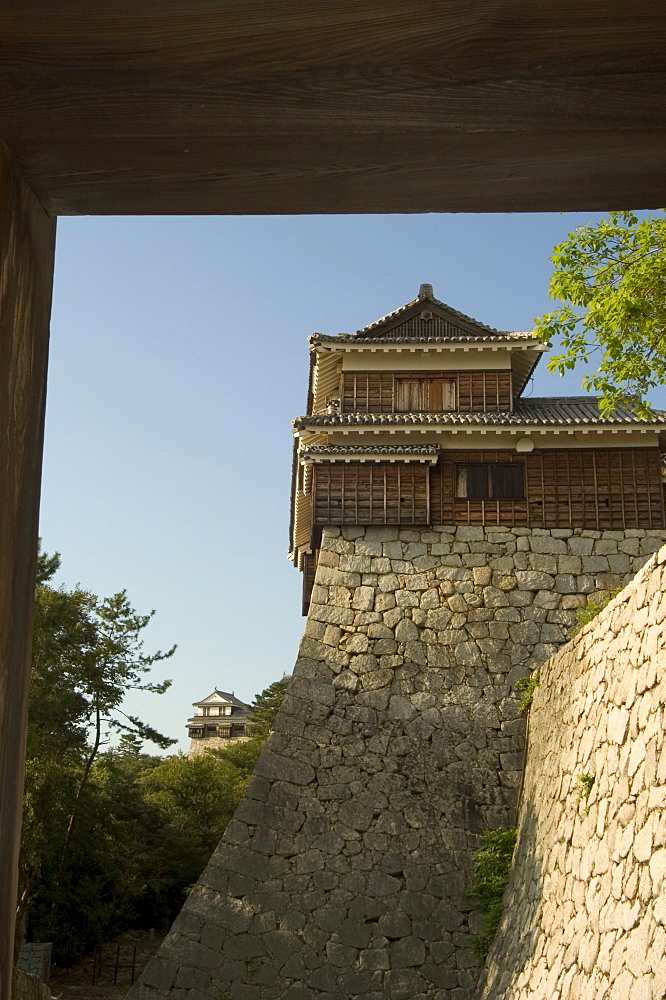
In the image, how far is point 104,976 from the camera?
20.2m

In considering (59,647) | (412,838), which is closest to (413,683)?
(412,838)

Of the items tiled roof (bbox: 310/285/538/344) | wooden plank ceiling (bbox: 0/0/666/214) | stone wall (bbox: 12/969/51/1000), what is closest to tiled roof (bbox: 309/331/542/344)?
tiled roof (bbox: 310/285/538/344)

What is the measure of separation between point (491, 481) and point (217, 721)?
1073 inches

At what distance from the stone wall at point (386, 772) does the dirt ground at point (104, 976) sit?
6.15m

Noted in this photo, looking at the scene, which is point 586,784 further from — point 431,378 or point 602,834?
point 431,378

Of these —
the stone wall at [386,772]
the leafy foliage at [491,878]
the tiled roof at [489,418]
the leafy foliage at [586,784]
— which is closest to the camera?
the leafy foliage at [586,784]

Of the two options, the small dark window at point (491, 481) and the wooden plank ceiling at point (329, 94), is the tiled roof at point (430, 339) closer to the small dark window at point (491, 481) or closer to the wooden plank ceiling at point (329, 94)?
the small dark window at point (491, 481)

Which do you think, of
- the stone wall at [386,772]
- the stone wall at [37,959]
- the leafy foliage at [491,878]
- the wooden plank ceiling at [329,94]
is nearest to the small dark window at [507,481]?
the stone wall at [386,772]

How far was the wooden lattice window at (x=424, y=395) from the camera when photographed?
18562 mm

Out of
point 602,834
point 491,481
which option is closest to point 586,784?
point 602,834

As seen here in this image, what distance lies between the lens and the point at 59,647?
21531mm

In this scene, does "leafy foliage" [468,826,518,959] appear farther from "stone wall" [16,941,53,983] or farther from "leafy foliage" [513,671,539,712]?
"stone wall" [16,941,53,983]

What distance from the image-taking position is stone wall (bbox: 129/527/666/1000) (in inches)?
534

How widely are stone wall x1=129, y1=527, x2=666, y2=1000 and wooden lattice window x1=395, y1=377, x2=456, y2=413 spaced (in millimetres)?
2654
